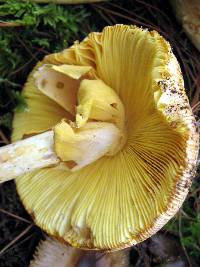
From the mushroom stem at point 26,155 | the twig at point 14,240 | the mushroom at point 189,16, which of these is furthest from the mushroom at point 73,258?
the mushroom at point 189,16

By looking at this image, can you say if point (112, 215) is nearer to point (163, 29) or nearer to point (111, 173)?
point (111, 173)

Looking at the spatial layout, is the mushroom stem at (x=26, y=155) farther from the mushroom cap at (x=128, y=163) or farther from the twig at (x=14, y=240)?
the twig at (x=14, y=240)

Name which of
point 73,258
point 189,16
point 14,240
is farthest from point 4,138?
point 189,16

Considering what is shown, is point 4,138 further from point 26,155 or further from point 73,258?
point 73,258

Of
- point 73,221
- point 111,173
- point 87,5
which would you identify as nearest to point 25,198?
point 73,221

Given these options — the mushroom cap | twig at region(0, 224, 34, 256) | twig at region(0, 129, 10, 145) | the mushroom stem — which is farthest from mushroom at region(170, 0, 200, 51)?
twig at region(0, 224, 34, 256)

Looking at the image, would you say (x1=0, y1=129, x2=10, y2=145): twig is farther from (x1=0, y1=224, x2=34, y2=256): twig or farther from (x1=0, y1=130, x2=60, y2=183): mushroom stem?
(x1=0, y1=130, x2=60, y2=183): mushroom stem
